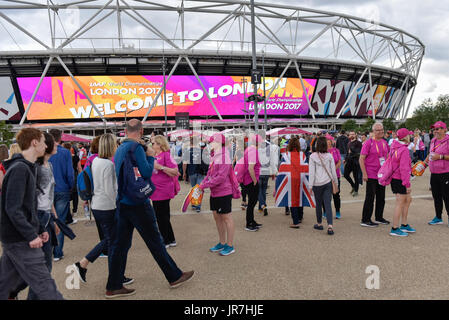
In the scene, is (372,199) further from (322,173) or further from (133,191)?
(133,191)

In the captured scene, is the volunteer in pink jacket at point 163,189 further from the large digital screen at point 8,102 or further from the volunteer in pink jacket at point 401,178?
the large digital screen at point 8,102

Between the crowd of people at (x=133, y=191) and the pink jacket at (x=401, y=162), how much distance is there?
15 millimetres

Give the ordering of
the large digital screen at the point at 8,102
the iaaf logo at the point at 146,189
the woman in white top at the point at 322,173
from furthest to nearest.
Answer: the large digital screen at the point at 8,102
the woman in white top at the point at 322,173
the iaaf logo at the point at 146,189

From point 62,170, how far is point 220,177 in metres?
2.65

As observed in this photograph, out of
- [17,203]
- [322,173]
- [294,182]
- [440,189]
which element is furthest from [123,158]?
[440,189]

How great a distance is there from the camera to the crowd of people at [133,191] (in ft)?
7.39

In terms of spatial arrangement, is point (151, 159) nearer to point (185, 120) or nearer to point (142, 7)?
point (185, 120)

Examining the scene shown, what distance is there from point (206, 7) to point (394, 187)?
30141 mm

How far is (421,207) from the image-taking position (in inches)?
269

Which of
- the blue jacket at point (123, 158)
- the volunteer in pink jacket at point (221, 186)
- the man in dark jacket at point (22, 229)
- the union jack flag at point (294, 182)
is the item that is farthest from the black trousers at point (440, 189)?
the man in dark jacket at point (22, 229)

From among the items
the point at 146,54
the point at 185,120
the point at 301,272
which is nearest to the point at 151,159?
the point at 301,272

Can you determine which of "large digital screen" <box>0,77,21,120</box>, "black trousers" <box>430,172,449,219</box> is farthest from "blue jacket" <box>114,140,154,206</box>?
"large digital screen" <box>0,77,21,120</box>

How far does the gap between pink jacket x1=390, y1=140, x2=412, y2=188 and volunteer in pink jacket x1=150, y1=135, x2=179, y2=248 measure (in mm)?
3723

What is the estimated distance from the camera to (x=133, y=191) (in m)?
3.02
